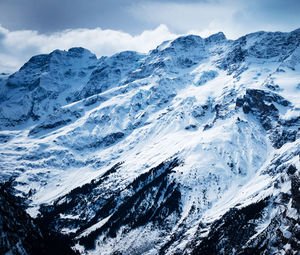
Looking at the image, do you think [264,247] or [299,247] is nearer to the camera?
[299,247]

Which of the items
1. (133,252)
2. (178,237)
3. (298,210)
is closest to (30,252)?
(133,252)

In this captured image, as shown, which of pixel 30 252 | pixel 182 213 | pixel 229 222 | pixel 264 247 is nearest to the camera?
pixel 30 252

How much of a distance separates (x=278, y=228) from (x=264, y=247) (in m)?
11.6

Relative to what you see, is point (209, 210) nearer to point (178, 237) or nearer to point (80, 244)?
point (178, 237)

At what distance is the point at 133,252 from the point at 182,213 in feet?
141

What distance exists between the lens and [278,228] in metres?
130

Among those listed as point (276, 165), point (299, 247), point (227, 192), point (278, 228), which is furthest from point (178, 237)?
point (276, 165)

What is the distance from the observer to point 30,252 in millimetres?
104500

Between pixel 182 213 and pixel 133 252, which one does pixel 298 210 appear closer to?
pixel 182 213

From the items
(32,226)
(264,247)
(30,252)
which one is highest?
(32,226)

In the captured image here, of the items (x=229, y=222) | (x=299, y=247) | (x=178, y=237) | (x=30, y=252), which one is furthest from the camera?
(x=178, y=237)

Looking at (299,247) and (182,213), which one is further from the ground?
(182,213)

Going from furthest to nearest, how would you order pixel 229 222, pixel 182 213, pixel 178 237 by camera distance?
pixel 182 213
pixel 178 237
pixel 229 222

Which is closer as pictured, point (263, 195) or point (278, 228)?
point (278, 228)
